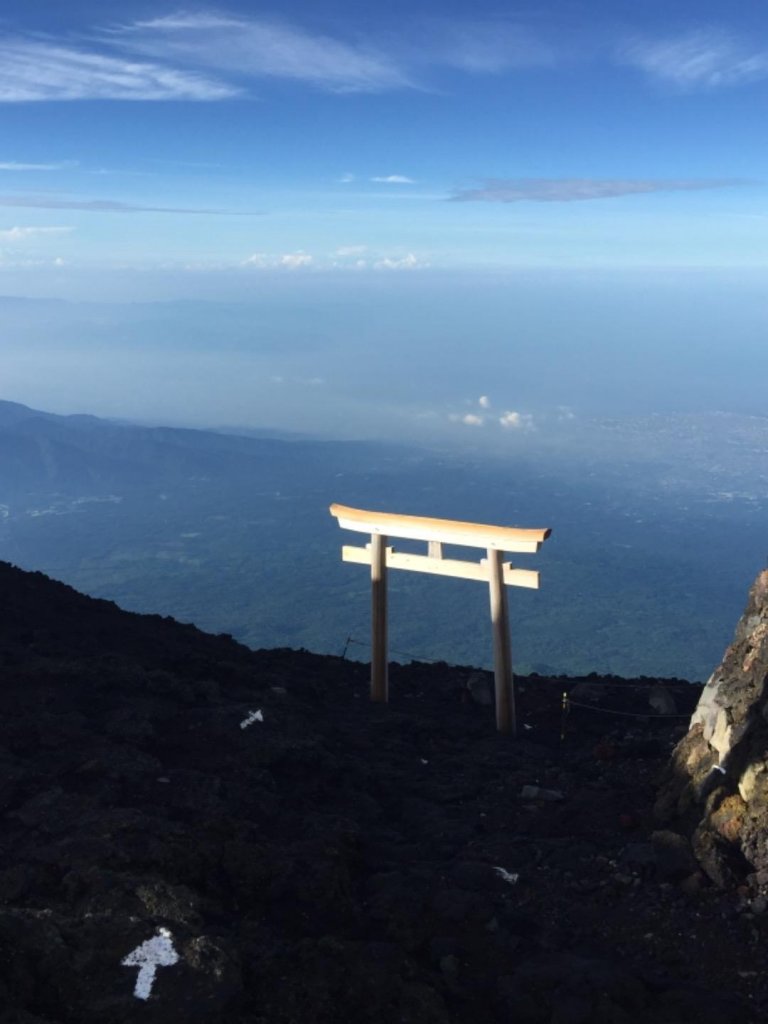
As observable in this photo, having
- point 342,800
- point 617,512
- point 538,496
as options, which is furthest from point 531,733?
point 538,496

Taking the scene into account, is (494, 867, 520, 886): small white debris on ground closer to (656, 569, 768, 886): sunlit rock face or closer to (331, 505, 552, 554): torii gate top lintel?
(656, 569, 768, 886): sunlit rock face

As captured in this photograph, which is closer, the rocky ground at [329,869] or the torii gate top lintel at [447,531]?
the rocky ground at [329,869]

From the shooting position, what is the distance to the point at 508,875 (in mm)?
8211

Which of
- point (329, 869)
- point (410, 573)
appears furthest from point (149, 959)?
point (410, 573)

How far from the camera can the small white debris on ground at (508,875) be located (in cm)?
811

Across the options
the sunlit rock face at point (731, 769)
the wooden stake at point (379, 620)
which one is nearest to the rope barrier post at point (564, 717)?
the wooden stake at point (379, 620)

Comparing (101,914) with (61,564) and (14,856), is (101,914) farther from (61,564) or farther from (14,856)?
(61,564)

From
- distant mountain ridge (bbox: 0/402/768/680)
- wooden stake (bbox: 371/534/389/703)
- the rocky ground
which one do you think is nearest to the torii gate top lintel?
wooden stake (bbox: 371/534/389/703)

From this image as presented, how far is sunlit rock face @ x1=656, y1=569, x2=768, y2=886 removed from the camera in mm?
7723

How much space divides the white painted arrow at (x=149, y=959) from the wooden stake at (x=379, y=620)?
7.99 meters

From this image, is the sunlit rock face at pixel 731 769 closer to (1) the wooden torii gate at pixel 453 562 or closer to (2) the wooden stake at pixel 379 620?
(1) the wooden torii gate at pixel 453 562

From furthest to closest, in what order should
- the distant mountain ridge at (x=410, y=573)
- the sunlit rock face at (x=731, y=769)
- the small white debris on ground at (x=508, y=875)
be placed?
the distant mountain ridge at (x=410, y=573) < the small white debris on ground at (x=508, y=875) < the sunlit rock face at (x=731, y=769)

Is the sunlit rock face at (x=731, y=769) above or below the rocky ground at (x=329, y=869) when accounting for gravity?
above

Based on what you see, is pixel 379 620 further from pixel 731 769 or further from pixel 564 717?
pixel 731 769
